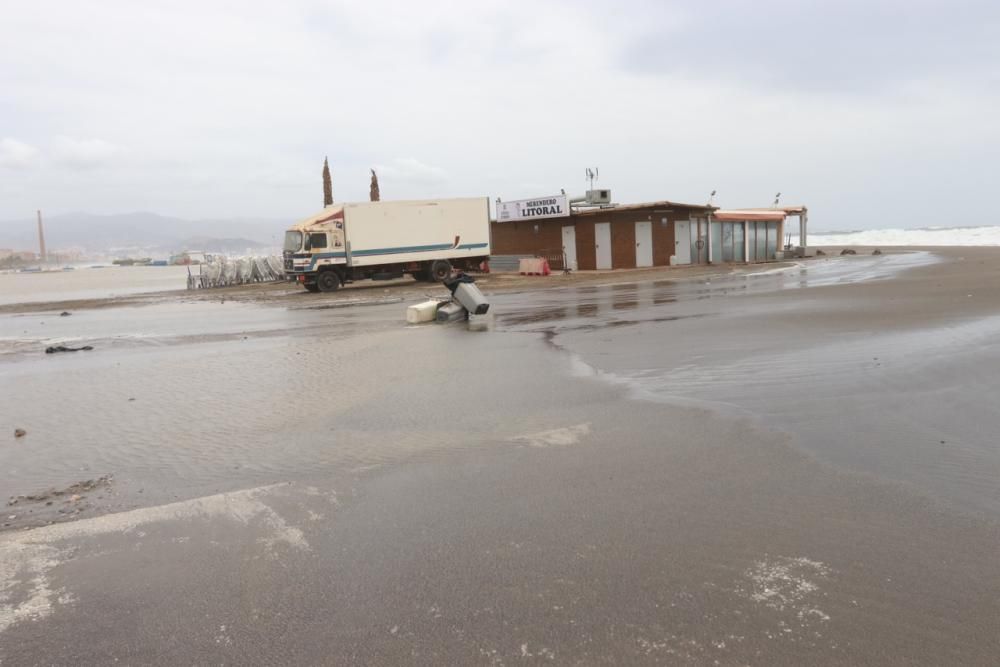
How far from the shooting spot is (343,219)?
29.6 meters

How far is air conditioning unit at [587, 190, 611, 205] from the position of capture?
35688 millimetres

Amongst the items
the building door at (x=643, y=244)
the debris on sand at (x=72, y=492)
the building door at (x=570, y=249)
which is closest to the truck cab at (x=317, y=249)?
the building door at (x=570, y=249)

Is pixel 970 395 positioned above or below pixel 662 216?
below

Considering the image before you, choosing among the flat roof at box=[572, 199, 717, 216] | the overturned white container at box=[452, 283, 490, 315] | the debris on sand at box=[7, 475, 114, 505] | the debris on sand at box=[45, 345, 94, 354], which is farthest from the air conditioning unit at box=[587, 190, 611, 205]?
the debris on sand at box=[7, 475, 114, 505]

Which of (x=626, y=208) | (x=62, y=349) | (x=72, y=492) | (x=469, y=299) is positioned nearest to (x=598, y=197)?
(x=626, y=208)

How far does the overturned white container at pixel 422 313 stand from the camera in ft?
51.0

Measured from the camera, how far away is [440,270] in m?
31.8

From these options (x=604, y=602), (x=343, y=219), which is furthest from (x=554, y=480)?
(x=343, y=219)

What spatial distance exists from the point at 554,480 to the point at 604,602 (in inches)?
67.9

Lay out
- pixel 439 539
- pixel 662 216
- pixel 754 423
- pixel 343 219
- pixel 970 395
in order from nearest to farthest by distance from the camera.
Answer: pixel 439 539
pixel 754 423
pixel 970 395
pixel 343 219
pixel 662 216

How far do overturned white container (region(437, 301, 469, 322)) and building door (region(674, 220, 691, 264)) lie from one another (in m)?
23.6

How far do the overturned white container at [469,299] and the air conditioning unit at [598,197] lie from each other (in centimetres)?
2132

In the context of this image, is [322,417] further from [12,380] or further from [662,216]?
[662,216]

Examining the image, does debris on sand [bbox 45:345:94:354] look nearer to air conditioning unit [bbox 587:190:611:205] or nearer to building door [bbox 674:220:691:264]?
air conditioning unit [bbox 587:190:611:205]
